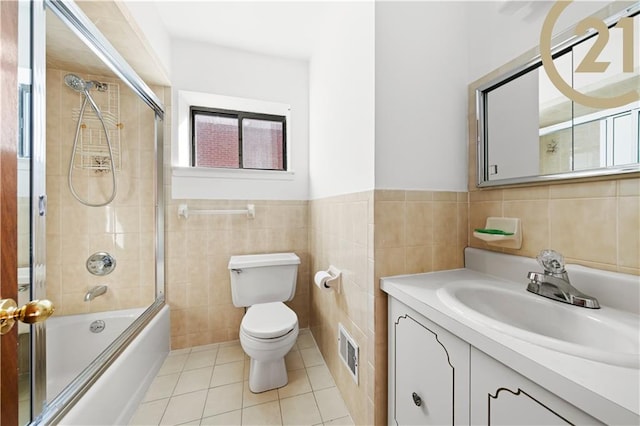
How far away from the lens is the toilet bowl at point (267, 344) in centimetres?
141

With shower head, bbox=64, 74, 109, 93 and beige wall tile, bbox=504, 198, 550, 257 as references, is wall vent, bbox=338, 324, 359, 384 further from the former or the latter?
shower head, bbox=64, 74, 109, 93

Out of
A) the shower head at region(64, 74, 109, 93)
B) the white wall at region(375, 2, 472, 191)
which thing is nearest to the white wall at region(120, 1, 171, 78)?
the shower head at region(64, 74, 109, 93)

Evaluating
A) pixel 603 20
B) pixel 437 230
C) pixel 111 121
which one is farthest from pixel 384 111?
pixel 111 121

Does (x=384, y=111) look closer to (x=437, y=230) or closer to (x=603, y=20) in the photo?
(x=437, y=230)

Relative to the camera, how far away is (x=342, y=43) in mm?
1405

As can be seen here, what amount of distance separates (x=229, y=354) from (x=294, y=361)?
1.65 feet

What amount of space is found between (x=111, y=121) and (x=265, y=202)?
44.3 inches

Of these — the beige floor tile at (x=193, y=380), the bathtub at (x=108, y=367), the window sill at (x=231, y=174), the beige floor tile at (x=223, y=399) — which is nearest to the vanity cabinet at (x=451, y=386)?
the beige floor tile at (x=223, y=399)

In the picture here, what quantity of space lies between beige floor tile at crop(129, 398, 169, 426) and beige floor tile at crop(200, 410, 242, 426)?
0.25m

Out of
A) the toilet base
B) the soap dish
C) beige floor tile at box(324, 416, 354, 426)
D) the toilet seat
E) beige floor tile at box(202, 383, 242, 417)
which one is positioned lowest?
beige floor tile at box(324, 416, 354, 426)

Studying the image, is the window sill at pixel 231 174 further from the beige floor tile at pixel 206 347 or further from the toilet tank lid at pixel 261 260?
the beige floor tile at pixel 206 347

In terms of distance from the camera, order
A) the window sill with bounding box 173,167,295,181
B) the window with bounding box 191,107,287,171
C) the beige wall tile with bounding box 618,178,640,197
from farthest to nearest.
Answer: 1. the window with bounding box 191,107,287,171
2. the window sill with bounding box 173,167,295,181
3. the beige wall tile with bounding box 618,178,640,197

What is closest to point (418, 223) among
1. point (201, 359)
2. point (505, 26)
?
point (505, 26)

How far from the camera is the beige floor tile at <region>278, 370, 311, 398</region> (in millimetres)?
1457
